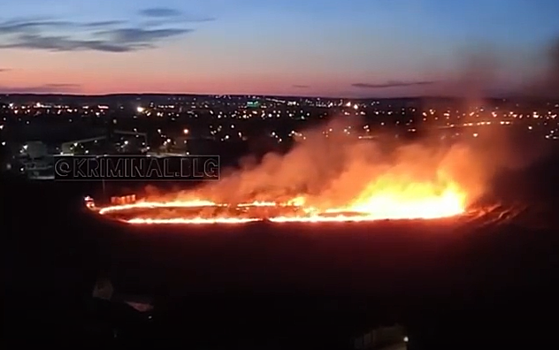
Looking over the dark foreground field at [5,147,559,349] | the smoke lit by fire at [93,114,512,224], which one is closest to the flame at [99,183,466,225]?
the smoke lit by fire at [93,114,512,224]

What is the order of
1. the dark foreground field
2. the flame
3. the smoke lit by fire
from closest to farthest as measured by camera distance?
the dark foreground field < the flame < the smoke lit by fire

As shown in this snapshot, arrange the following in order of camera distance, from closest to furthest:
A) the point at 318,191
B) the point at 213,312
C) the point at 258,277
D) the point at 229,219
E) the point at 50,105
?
the point at 213,312 → the point at 258,277 → the point at 229,219 → the point at 318,191 → the point at 50,105

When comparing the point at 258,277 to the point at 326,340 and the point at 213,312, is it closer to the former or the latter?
the point at 213,312

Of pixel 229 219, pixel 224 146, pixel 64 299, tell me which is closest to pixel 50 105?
pixel 224 146

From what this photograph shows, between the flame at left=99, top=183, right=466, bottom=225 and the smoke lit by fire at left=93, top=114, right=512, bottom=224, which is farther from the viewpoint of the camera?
the smoke lit by fire at left=93, top=114, right=512, bottom=224

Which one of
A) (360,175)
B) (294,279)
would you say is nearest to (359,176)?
(360,175)

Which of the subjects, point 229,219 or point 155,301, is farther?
point 229,219

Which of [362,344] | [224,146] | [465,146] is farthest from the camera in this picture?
[224,146]

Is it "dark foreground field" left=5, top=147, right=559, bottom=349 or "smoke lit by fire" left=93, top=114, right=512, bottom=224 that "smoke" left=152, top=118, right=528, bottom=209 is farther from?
"dark foreground field" left=5, top=147, right=559, bottom=349

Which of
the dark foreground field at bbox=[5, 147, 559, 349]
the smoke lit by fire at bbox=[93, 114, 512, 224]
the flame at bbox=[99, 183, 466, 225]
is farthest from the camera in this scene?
→ the smoke lit by fire at bbox=[93, 114, 512, 224]
